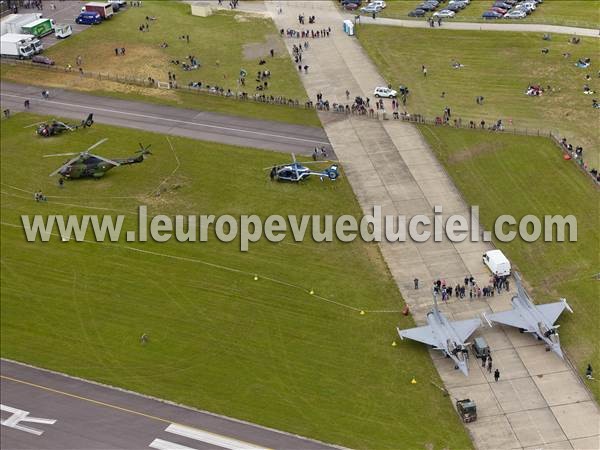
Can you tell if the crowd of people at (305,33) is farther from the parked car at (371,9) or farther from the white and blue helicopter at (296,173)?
the white and blue helicopter at (296,173)

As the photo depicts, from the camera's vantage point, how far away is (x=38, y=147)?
3971 inches

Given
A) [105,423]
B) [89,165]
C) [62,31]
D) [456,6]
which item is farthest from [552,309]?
[62,31]

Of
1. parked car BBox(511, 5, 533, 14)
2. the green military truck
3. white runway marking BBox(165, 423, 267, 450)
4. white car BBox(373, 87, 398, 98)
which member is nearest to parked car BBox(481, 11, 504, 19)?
parked car BBox(511, 5, 533, 14)

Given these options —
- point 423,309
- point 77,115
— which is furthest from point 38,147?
point 423,309

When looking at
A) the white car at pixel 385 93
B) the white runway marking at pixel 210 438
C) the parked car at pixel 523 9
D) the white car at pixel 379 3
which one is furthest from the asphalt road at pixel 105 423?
the parked car at pixel 523 9

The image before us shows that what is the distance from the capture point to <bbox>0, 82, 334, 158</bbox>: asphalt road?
3947 inches

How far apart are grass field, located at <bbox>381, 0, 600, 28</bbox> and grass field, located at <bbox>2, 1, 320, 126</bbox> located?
23.5 metres

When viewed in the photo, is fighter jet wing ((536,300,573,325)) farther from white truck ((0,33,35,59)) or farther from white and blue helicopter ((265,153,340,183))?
white truck ((0,33,35,59))

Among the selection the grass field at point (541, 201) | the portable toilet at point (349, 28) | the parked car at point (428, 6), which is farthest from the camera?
the parked car at point (428, 6)

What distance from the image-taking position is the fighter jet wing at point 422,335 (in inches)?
2532

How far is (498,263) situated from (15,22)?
97.6 meters

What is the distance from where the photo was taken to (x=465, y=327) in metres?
65.1

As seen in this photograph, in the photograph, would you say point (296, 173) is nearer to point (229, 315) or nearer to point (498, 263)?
point (229, 315)

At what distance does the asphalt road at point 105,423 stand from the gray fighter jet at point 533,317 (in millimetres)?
19615
